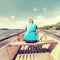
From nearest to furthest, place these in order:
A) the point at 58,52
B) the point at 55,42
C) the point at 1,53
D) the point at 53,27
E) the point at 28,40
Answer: the point at 1,53 → the point at 58,52 → the point at 55,42 → the point at 28,40 → the point at 53,27

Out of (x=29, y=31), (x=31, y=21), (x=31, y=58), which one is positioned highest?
(x=31, y=21)

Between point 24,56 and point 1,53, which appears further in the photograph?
point 24,56

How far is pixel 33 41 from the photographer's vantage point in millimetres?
8219

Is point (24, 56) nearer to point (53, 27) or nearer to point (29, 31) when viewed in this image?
point (29, 31)

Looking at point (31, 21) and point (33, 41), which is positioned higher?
point (31, 21)

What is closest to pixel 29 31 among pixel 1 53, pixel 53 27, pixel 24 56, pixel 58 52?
pixel 24 56

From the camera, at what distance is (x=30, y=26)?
8.29m

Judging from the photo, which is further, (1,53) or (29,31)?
(29,31)

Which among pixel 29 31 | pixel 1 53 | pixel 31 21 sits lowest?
pixel 1 53

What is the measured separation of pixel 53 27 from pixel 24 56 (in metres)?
57.7

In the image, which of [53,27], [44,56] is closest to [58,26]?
[53,27]

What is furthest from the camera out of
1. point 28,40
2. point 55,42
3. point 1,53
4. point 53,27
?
point 53,27

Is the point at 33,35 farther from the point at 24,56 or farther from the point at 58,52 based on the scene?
the point at 58,52

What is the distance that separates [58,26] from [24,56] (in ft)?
193
